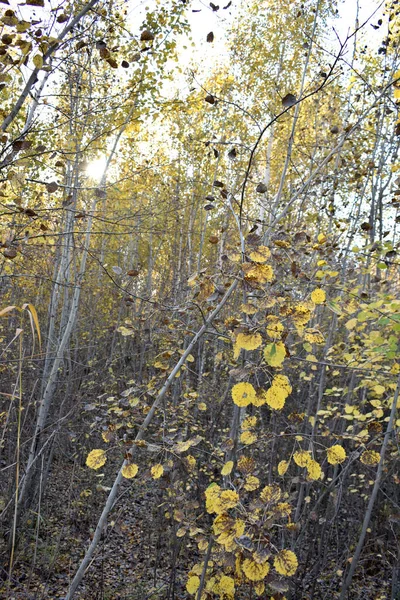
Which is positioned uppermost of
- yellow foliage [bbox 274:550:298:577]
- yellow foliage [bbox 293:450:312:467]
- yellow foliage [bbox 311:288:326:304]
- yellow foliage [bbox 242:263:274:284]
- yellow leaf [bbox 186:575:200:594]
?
yellow foliage [bbox 242:263:274:284]

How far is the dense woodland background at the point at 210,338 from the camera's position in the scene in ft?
5.48

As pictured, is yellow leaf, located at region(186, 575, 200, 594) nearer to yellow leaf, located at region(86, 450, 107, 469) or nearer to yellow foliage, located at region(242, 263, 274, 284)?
yellow leaf, located at region(86, 450, 107, 469)

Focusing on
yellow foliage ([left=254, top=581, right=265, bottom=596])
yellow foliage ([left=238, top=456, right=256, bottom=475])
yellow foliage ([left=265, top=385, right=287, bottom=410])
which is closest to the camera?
yellow foliage ([left=265, top=385, right=287, bottom=410])

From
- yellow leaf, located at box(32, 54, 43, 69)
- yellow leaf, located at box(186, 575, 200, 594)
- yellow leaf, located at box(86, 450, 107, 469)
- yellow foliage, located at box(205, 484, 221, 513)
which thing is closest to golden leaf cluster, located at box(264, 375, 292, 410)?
yellow foliage, located at box(205, 484, 221, 513)

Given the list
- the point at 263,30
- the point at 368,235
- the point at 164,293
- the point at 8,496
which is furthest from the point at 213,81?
the point at 8,496

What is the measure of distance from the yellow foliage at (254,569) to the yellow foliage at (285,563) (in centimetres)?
4

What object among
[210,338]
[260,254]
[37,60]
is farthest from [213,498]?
[210,338]

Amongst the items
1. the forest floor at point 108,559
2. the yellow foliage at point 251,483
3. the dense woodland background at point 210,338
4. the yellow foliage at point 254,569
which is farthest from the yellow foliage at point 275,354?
the forest floor at point 108,559

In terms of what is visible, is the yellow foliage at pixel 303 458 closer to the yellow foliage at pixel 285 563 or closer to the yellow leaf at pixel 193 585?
the yellow foliage at pixel 285 563

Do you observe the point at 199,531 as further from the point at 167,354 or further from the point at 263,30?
the point at 263,30

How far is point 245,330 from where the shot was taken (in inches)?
55.7

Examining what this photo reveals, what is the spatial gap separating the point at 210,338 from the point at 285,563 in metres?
3.16

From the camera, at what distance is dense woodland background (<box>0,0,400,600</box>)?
5.48 feet

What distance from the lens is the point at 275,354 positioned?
137cm
